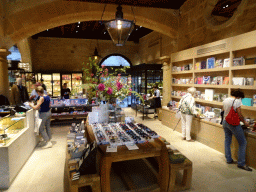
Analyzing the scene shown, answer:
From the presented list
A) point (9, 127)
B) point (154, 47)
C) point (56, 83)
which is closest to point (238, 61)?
point (9, 127)

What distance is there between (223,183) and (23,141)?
12.9 feet

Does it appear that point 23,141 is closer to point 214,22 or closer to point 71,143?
point 71,143

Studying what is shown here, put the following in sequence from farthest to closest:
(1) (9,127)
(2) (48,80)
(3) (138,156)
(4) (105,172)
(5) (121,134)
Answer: (2) (48,80) < (1) (9,127) < (5) (121,134) < (3) (138,156) < (4) (105,172)

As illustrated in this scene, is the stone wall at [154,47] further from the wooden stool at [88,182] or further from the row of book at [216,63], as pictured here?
the wooden stool at [88,182]

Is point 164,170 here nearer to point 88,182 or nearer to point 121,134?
point 121,134

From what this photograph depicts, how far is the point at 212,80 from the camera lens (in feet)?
16.9

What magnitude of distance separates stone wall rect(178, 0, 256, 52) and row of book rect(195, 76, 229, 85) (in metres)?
1.12

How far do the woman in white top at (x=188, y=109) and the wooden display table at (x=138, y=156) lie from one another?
2.56 meters

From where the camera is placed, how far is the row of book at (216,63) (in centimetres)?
423

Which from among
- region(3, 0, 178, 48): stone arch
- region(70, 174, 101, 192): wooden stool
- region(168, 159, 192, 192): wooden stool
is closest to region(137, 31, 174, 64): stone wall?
region(3, 0, 178, 48): stone arch

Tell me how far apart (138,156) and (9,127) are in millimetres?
2679

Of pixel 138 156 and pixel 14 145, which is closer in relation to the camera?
pixel 138 156

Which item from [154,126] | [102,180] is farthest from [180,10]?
[102,180]

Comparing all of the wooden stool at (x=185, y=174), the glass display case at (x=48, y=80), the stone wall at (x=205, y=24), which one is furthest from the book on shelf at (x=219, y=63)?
the glass display case at (x=48, y=80)
